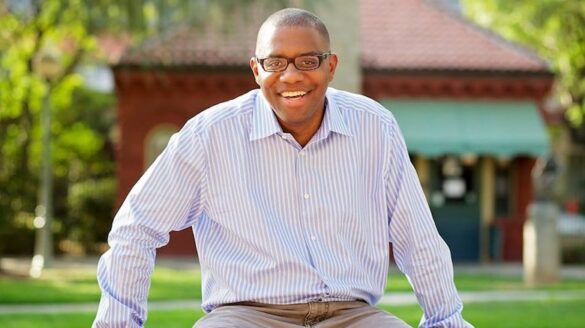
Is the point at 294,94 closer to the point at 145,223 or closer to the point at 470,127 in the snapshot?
the point at 145,223

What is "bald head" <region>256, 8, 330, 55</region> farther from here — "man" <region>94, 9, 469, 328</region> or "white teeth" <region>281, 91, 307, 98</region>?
"white teeth" <region>281, 91, 307, 98</region>

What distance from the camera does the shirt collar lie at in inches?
154

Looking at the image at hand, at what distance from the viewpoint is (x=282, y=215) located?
387 cm

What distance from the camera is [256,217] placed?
3.84 metres

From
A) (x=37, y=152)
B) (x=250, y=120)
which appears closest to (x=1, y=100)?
(x=37, y=152)

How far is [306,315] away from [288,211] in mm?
310

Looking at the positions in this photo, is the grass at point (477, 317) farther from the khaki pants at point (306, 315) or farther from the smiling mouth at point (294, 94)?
the smiling mouth at point (294, 94)

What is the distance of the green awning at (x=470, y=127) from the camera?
2511cm

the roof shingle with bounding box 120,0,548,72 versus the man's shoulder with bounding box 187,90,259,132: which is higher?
the roof shingle with bounding box 120,0,548,72

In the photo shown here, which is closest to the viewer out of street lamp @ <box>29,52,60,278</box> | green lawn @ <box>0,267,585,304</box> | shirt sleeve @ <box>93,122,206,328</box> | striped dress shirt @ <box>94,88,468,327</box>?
shirt sleeve @ <box>93,122,206,328</box>

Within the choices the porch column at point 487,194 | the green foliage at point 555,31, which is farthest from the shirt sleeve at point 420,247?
the green foliage at point 555,31

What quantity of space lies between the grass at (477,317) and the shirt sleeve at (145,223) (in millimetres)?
7602

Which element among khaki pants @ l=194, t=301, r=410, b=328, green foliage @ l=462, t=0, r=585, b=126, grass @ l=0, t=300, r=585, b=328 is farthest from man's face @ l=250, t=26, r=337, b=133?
green foliage @ l=462, t=0, r=585, b=126

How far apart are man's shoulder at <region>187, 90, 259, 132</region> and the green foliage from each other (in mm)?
28982
